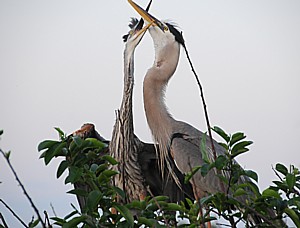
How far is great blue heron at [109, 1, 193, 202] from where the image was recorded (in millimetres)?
3838

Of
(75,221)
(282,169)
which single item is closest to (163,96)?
(282,169)

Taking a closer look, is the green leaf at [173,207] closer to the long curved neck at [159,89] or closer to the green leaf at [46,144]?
the green leaf at [46,144]

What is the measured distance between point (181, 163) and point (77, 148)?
92.3 inches

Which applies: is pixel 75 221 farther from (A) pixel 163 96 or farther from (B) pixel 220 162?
(A) pixel 163 96

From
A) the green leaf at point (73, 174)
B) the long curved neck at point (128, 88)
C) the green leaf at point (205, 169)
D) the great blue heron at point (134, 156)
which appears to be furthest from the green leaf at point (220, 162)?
the long curved neck at point (128, 88)

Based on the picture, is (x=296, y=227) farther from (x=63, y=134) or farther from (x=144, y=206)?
(x=63, y=134)

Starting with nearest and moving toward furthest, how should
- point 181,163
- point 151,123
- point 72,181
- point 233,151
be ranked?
point 72,181, point 233,151, point 181,163, point 151,123

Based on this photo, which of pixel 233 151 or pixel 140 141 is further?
pixel 140 141

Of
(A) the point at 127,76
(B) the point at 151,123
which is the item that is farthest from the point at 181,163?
(A) the point at 127,76

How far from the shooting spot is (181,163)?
348 centimetres

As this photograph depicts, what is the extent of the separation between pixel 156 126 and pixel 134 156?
25 centimetres

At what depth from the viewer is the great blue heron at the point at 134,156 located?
3.84 metres

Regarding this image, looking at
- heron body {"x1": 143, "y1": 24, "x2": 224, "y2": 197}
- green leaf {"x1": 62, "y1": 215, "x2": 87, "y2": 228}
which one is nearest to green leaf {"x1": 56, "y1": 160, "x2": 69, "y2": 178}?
green leaf {"x1": 62, "y1": 215, "x2": 87, "y2": 228}

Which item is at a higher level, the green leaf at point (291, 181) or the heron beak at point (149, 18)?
the heron beak at point (149, 18)
